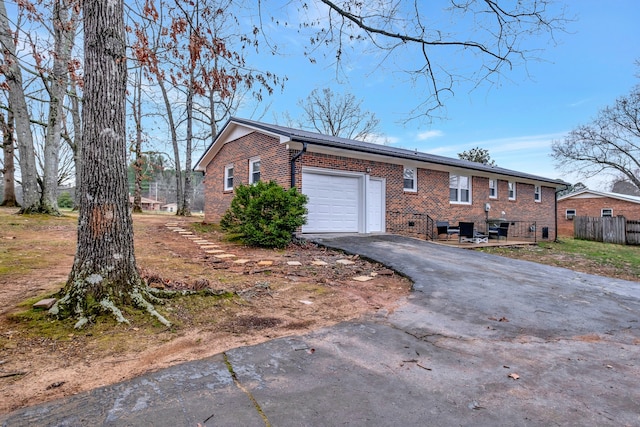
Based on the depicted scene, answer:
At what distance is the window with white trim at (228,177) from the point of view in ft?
44.7

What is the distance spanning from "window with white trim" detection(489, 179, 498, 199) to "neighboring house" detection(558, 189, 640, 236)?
15.7 m

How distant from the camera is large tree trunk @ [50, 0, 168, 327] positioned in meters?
3.29

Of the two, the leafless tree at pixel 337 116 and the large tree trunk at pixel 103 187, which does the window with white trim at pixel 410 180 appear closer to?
the large tree trunk at pixel 103 187

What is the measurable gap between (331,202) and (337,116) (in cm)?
2139

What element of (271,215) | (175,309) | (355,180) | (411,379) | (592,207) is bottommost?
(411,379)

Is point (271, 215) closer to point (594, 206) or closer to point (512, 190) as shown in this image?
point (512, 190)

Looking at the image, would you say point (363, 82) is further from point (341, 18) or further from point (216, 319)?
point (216, 319)

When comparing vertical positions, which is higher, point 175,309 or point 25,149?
point 25,149

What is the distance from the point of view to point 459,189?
14.4m

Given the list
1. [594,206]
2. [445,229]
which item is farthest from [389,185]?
[594,206]

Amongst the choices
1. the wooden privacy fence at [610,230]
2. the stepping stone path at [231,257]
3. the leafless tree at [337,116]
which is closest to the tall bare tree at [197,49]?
the stepping stone path at [231,257]

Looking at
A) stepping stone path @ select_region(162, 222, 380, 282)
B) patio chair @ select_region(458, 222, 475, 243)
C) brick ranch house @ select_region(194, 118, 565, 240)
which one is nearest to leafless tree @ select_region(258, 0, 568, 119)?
stepping stone path @ select_region(162, 222, 380, 282)

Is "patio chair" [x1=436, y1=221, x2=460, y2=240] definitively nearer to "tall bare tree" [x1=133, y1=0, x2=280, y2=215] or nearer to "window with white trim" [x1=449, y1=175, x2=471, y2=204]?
"window with white trim" [x1=449, y1=175, x2=471, y2=204]

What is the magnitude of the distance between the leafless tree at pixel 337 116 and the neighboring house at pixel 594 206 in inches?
709
